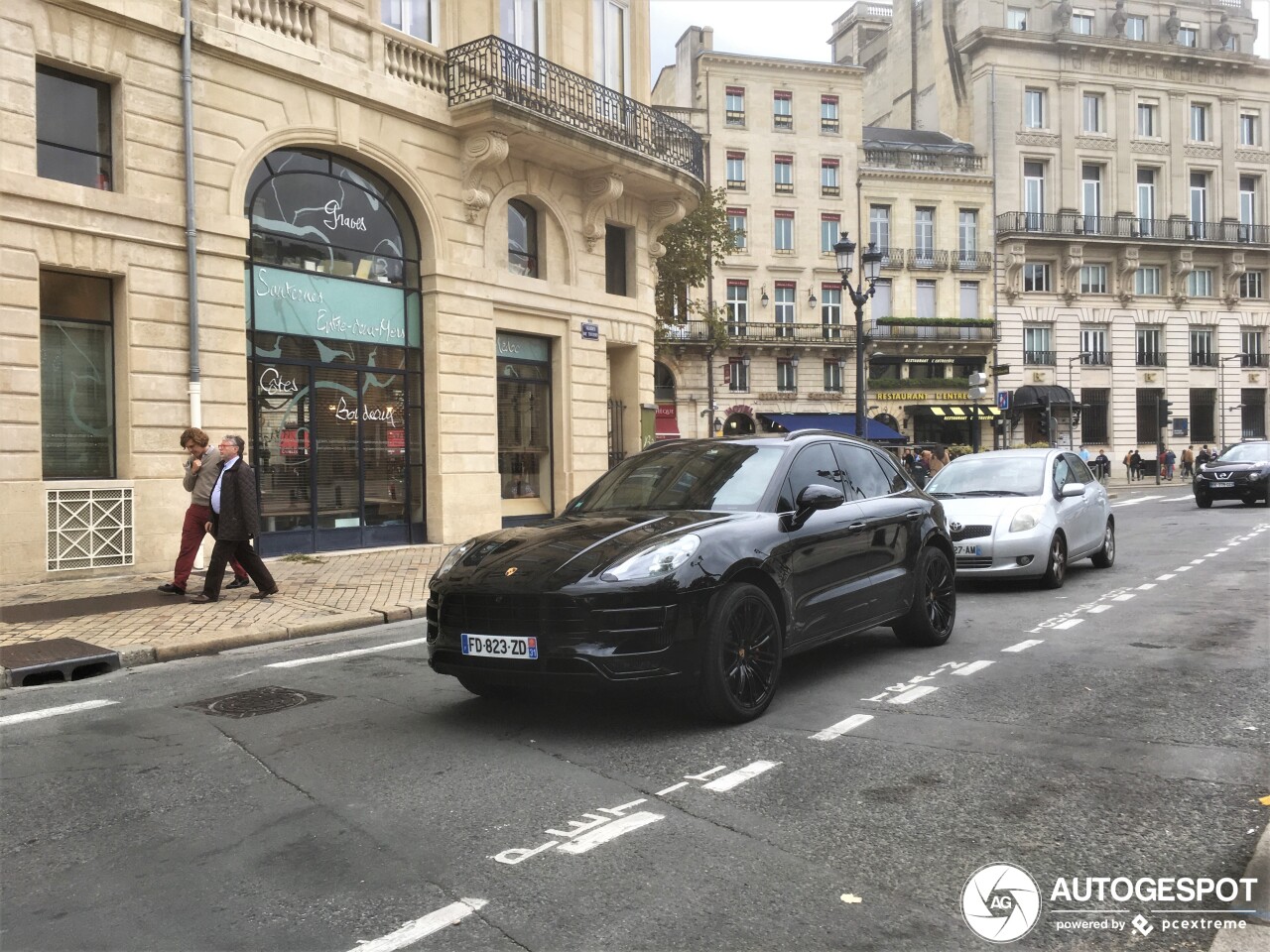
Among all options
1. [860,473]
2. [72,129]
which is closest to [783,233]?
[72,129]

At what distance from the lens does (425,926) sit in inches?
122

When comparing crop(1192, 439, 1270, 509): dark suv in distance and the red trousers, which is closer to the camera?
the red trousers

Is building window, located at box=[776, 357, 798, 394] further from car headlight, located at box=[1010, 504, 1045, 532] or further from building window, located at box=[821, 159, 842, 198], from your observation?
car headlight, located at box=[1010, 504, 1045, 532]

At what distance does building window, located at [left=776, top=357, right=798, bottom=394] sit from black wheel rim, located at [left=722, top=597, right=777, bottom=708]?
4345 cm

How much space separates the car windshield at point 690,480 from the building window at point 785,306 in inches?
1670

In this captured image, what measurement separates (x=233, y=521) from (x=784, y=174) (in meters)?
42.6

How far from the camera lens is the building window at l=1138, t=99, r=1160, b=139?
5397 centimetres

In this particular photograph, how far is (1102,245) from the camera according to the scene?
53.1 m

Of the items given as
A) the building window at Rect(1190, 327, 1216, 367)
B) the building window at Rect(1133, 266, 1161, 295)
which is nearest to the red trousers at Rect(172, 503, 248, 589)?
the building window at Rect(1133, 266, 1161, 295)

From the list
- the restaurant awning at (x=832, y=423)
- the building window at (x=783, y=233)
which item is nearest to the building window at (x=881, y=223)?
the building window at (x=783, y=233)

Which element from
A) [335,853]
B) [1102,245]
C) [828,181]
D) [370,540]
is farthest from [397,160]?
[1102,245]

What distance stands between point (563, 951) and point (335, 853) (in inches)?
45.7

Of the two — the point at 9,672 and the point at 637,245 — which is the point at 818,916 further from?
the point at 637,245

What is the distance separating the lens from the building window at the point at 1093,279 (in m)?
53.4
